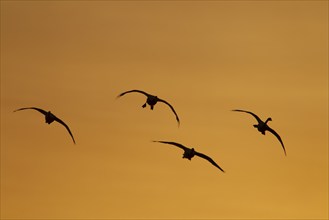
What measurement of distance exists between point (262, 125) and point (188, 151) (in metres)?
9.80

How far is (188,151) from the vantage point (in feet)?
318

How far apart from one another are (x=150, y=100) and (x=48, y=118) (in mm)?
10863

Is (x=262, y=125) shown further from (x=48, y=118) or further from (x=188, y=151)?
(x=48, y=118)

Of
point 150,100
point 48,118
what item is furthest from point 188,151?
point 48,118

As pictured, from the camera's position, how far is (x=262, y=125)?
102188mm

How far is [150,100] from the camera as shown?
327 ft

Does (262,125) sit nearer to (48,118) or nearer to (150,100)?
(150,100)

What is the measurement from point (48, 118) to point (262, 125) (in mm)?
22159

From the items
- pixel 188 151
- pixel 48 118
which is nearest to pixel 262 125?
pixel 188 151

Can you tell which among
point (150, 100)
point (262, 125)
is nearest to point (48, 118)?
point (150, 100)

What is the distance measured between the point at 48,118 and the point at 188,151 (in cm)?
1539
